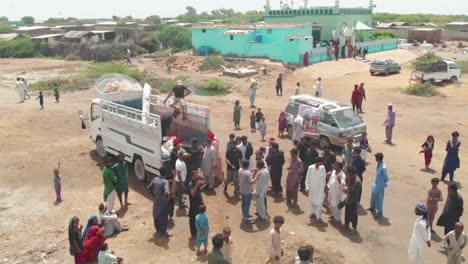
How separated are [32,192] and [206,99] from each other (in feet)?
47.2

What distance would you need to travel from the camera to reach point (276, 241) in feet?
23.8

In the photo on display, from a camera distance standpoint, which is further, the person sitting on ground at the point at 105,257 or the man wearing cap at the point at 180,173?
the man wearing cap at the point at 180,173

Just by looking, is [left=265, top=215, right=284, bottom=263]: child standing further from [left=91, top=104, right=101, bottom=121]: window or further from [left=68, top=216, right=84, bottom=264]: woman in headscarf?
[left=91, top=104, right=101, bottom=121]: window

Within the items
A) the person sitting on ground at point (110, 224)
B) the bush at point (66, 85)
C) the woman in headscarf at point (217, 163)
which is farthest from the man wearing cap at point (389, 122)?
the bush at point (66, 85)

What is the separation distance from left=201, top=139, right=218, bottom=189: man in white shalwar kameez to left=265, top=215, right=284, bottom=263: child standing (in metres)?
4.19

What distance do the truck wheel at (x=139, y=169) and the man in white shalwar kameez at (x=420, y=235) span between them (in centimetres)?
717

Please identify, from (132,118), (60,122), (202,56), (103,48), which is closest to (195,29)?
(202,56)

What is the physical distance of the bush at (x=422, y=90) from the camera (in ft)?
83.5

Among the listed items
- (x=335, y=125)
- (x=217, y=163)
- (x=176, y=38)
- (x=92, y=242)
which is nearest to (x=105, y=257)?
(x=92, y=242)

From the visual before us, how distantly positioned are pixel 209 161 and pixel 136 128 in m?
2.32

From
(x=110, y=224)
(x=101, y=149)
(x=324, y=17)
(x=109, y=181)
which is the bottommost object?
(x=110, y=224)

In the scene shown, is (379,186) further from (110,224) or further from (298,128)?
(110,224)

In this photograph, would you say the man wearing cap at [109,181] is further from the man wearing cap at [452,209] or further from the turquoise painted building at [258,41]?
the turquoise painted building at [258,41]

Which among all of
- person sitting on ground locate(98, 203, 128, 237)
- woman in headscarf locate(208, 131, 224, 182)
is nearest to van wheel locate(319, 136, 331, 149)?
woman in headscarf locate(208, 131, 224, 182)
